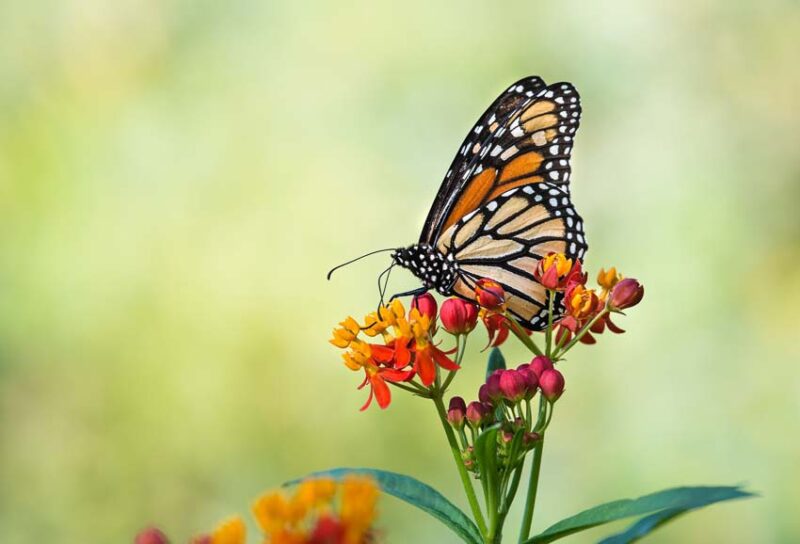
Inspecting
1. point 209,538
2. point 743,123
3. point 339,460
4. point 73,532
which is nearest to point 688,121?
point 743,123

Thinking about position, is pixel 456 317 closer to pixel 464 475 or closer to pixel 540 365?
pixel 540 365

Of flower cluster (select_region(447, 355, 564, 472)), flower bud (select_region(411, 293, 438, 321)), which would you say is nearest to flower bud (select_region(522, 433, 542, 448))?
flower cluster (select_region(447, 355, 564, 472))

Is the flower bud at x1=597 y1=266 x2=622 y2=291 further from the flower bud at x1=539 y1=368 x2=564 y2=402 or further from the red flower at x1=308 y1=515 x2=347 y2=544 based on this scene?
the red flower at x1=308 y1=515 x2=347 y2=544

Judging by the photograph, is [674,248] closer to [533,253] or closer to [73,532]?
[533,253]

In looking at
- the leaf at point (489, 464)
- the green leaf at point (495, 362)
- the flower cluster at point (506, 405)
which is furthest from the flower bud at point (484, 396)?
the green leaf at point (495, 362)

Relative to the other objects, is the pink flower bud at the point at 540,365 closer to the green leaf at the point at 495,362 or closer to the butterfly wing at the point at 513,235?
the green leaf at the point at 495,362

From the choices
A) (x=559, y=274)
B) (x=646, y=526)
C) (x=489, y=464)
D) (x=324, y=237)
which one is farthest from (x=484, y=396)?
(x=324, y=237)
